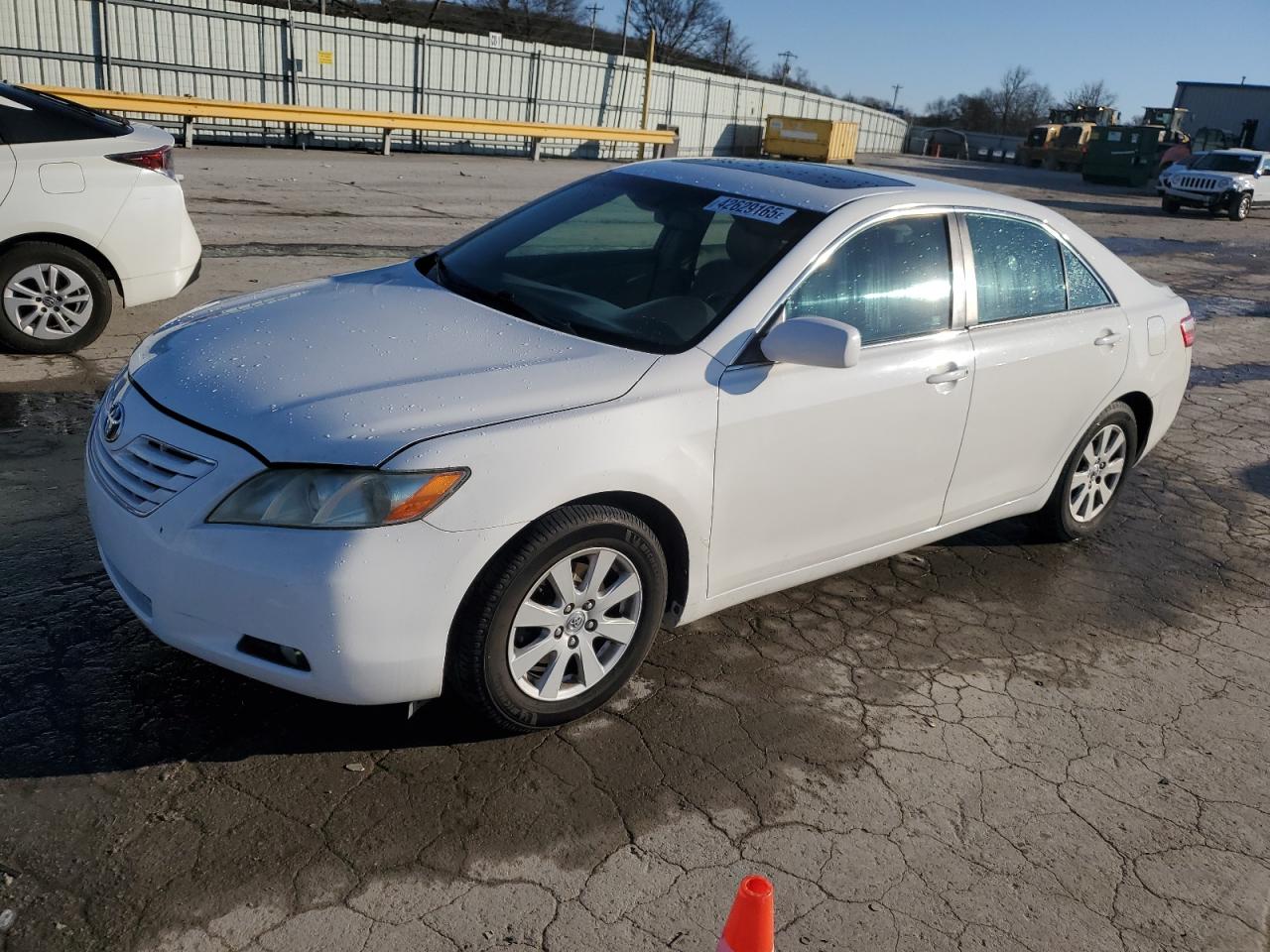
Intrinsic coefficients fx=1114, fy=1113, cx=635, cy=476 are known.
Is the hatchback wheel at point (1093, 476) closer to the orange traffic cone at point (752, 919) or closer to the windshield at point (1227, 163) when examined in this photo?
the orange traffic cone at point (752, 919)

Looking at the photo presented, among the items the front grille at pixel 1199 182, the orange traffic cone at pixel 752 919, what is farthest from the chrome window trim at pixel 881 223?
the front grille at pixel 1199 182

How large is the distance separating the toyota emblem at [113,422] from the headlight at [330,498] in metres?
0.60

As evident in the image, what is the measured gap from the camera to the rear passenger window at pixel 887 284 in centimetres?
379

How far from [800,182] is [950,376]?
0.93 m

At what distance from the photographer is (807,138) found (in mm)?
34469

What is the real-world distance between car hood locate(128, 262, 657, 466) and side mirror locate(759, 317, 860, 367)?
395 mm

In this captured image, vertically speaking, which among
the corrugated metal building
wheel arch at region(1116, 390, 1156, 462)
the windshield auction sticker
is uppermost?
the corrugated metal building

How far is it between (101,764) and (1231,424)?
7516 millimetres

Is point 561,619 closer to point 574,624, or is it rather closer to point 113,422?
point 574,624

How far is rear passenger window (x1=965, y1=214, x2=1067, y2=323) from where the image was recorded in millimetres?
4340

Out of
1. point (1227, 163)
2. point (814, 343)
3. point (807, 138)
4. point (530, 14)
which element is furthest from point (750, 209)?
point (530, 14)

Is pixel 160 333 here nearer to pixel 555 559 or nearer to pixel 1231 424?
pixel 555 559

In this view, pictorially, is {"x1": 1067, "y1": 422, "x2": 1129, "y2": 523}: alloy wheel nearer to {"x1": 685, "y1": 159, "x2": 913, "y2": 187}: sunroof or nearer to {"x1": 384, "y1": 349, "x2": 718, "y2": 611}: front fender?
{"x1": 685, "y1": 159, "x2": 913, "y2": 187}: sunroof

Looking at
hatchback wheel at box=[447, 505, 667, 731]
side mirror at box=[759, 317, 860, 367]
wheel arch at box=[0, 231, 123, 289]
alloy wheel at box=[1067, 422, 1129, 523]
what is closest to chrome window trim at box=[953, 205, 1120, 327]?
alloy wheel at box=[1067, 422, 1129, 523]
